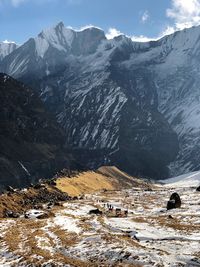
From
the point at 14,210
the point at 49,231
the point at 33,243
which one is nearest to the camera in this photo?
the point at 33,243

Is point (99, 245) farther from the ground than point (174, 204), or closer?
farther from the ground

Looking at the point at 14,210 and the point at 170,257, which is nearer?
the point at 170,257

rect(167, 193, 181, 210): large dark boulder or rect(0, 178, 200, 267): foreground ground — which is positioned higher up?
rect(0, 178, 200, 267): foreground ground

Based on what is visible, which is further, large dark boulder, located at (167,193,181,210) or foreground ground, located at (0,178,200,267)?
large dark boulder, located at (167,193,181,210)

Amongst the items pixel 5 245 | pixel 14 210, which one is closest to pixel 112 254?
pixel 5 245

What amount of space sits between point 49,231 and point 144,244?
1729 centimetres

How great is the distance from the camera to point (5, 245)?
5444 centimetres

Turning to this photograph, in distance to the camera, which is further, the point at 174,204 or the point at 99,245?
the point at 174,204

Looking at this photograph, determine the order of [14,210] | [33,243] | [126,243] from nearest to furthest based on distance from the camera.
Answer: [126,243], [33,243], [14,210]

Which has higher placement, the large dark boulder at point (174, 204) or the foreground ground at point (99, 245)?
the foreground ground at point (99, 245)

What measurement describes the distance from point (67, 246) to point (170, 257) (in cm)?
1203

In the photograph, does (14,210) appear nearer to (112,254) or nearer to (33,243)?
(33,243)

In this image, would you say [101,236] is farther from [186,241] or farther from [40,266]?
[40,266]

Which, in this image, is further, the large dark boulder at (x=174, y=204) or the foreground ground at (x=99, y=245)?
the large dark boulder at (x=174, y=204)
